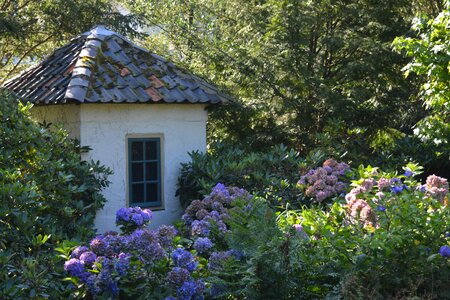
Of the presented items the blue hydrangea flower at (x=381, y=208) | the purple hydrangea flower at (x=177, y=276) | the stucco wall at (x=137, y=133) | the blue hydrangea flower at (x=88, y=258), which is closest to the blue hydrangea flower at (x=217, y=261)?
the purple hydrangea flower at (x=177, y=276)

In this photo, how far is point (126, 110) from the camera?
11.5m

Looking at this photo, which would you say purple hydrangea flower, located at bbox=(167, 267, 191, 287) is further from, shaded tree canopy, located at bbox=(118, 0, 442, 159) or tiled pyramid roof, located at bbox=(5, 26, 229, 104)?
shaded tree canopy, located at bbox=(118, 0, 442, 159)

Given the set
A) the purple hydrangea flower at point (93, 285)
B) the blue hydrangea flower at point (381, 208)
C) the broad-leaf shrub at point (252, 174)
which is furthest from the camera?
the broad-leaf shrub at point (252, 174)

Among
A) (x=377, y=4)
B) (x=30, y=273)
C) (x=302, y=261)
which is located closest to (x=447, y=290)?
(x=302, y=261)

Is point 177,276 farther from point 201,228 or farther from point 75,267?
point 201,228

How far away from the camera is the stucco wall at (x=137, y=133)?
11.2 metres

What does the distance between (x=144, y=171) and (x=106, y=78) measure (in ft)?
5.52

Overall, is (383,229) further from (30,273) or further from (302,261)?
(30,273)

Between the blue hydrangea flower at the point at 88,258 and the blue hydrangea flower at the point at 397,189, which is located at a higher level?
the blue hydrangea flower at the point at 397,189

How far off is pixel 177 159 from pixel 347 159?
3287mm

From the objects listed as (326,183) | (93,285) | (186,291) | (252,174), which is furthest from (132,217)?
(252,174)

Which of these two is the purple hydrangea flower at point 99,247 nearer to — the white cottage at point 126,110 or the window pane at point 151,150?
the white cottage at point 126,110

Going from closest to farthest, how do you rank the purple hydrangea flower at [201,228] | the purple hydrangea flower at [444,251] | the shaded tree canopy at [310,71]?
1. the purple hydrangea flower at [444,251]
2. the purple hydrangea flower at [201,228]
3. the shaded tree canopy at [310,71]

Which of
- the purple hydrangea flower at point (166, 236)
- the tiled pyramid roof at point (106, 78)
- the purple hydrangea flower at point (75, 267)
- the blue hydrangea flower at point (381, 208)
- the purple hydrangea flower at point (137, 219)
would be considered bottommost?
the purple hydrangea flower at point (75, 267)
